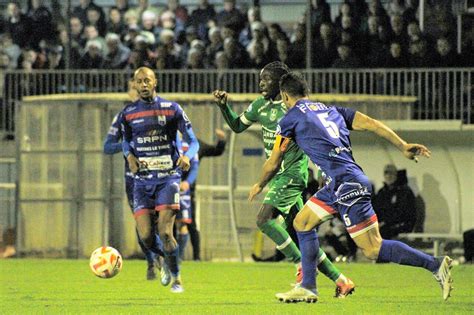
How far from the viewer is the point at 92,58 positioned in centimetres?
2272

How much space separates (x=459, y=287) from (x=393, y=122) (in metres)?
6.45

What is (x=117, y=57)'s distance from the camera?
2280 cm

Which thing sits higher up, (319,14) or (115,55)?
(319,14)

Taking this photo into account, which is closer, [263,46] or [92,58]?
[263,46]

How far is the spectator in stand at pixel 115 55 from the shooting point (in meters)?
22.8

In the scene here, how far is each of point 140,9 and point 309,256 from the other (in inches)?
551

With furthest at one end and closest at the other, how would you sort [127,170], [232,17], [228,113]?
[232,17] < [127,170] < [228,113]

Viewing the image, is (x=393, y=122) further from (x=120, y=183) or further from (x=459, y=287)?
(x=459, y=287)

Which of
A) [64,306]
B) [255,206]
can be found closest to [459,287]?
[64,306]

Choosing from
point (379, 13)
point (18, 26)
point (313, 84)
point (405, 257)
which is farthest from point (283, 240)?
point (18, 26)

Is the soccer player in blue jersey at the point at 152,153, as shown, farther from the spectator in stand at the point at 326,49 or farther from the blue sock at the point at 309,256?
the spectator in stand at the point at 326,49

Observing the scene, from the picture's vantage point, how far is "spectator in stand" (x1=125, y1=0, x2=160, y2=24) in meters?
23.7

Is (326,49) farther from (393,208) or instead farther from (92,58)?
(92,58)

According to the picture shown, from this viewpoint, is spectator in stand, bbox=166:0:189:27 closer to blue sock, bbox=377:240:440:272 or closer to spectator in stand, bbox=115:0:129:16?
spectator in stand, bbox=115:0:129:16
